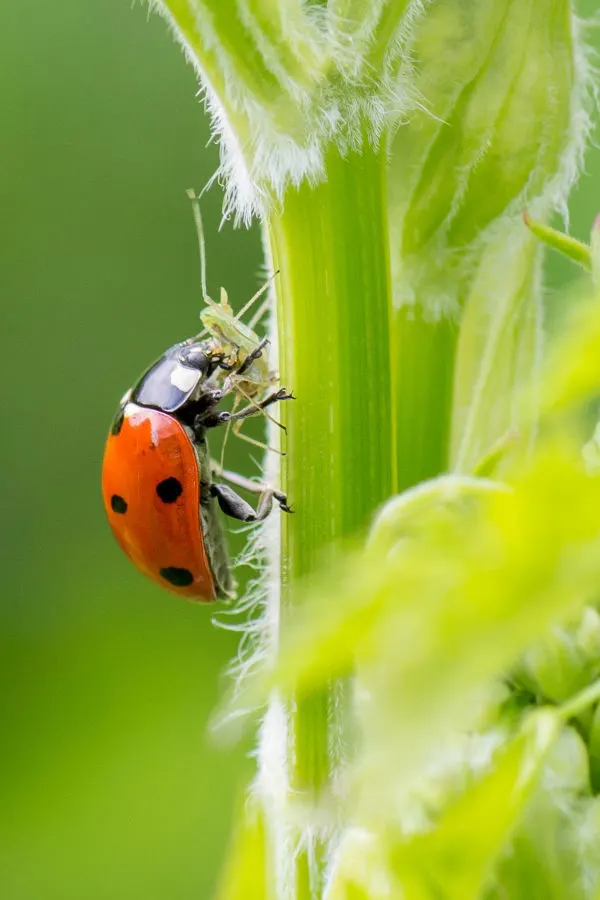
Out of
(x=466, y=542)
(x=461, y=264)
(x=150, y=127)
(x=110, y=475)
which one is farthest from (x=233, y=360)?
(x=150, y=127)

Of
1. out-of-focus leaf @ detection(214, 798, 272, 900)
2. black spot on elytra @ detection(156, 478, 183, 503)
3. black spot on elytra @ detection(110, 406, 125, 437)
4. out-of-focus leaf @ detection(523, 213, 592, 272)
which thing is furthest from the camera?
black spot on elytra @ detection(110, 406, 125, 437)

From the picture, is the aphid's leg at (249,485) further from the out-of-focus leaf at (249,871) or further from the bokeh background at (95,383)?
the bokeh background at (95,383)

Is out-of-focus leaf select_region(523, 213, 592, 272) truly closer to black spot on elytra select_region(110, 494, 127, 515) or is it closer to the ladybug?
the ladybug

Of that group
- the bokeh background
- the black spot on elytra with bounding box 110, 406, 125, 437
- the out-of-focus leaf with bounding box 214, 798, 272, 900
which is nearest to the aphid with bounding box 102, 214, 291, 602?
the black spot on elytra with bounding box 110, 406, 125, 437

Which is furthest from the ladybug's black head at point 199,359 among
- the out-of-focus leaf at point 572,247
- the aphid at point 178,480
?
the out-of-focus leaf at point 572,247

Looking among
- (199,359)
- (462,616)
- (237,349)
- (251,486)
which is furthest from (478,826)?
(199,359)

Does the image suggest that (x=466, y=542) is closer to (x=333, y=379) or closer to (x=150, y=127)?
(x=333, y=379)
